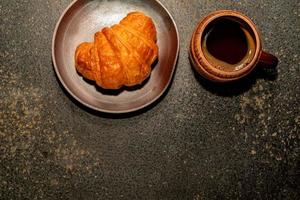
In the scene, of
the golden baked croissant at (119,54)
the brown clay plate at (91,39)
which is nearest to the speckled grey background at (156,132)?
the brown clay plate at (91,39)

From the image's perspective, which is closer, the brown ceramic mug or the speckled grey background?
the brown ceramic mug

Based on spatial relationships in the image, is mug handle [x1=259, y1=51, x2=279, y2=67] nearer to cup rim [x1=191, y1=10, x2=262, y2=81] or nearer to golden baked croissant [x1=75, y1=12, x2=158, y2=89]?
cup rim [x1=191, y1=10, x2=262, y2=81]

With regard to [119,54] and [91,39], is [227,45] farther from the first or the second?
[91,39]

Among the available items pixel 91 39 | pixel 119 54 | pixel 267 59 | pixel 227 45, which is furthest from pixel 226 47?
pixel 91 39

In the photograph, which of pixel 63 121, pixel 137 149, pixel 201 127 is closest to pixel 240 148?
pixel 201 127

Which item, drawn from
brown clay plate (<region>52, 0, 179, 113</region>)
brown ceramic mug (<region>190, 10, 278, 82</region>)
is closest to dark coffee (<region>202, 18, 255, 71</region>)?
brown ceramic mug (<region>190, 10, 278, 82</region>)

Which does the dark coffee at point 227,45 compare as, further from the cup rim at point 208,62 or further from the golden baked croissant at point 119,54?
the golden baked croissant at point 119,54
